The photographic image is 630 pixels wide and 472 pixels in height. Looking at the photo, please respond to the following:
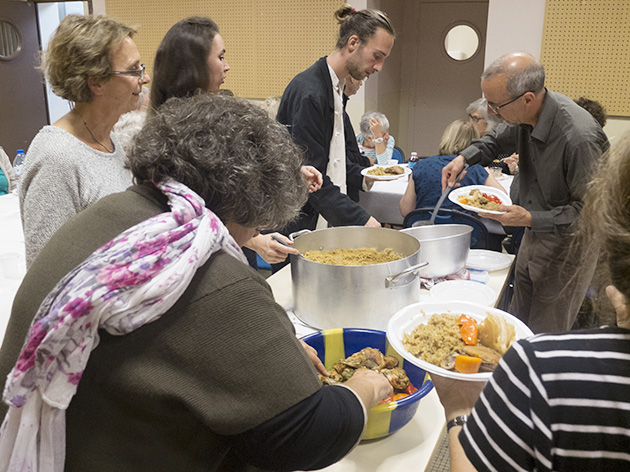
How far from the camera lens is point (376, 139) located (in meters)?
4.66

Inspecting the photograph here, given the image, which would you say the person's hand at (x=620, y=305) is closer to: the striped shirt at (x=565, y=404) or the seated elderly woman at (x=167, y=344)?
the striped shirt at (x=565, y=404)

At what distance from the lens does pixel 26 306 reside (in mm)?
951

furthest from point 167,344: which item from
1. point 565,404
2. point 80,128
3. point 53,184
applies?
point 80,128

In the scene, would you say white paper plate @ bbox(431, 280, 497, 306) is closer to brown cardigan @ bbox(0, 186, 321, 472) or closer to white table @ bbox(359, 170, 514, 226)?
brown cardigan @ bbox(0, 186, 321, 472)

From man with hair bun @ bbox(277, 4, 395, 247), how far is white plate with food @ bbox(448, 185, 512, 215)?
21.3 inches

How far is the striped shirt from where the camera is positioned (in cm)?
71

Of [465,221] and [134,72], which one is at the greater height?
[134,72]

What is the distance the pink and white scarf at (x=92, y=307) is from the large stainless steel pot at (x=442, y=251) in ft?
4.12

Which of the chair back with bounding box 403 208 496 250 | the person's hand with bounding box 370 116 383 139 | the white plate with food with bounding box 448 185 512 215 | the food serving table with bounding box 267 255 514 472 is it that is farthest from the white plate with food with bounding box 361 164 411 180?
the food serving table with bounding box 267 255 514 472

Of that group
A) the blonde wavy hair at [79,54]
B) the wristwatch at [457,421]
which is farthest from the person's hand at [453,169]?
the wristwatch at [457,421]

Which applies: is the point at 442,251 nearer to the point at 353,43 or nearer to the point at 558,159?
the point at 558,159

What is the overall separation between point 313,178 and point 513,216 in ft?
3.18

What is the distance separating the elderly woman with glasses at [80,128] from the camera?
158cm

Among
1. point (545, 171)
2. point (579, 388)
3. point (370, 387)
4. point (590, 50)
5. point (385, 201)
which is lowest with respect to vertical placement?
point (385, 201)
